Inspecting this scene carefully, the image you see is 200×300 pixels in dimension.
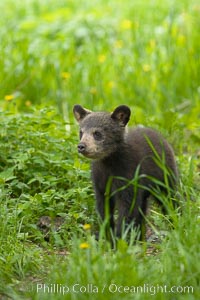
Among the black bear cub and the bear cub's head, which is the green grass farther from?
the bear cub's head

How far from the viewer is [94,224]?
22.1 feet

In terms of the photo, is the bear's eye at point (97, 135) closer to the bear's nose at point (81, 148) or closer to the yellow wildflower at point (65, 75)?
the bear's nose at point (81, 148)

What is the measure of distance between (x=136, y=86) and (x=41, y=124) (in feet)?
8.03

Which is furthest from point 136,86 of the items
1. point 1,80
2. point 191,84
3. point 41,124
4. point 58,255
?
point 58,255

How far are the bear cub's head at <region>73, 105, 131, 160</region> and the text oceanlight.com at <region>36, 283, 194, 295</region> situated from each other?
75.8 inches

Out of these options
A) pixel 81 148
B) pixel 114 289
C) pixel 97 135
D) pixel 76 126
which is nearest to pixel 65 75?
pixel 76 126

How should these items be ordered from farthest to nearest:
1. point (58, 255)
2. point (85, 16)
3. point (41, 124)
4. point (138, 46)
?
point (85, 16) < point (138, 46) < point (41, 124) < point (58, 255)

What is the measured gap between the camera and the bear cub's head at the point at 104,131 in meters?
6.52

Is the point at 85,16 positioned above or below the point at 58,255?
above

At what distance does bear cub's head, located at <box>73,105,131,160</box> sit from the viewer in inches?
257

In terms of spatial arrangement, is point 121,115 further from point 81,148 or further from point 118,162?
point 81,148

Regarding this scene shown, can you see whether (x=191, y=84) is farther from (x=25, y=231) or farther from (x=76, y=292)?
(x=76, y=292)

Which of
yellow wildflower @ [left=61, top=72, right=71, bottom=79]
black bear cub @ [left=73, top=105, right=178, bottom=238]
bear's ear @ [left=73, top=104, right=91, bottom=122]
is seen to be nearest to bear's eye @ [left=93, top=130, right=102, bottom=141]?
black bear cub @ [left=73, top=105, right=178, bottom=238]

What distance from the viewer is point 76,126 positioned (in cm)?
824
